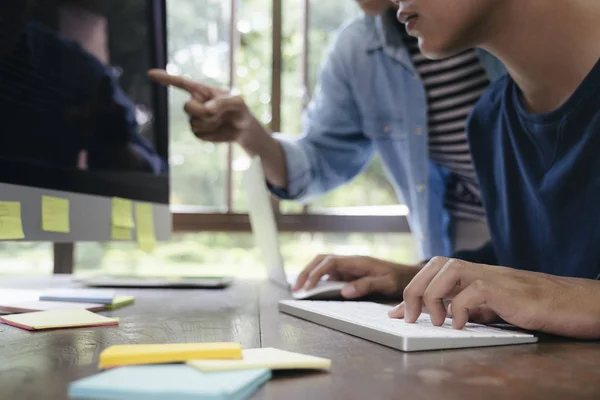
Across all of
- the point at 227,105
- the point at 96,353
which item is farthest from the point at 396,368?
the point at 227,105

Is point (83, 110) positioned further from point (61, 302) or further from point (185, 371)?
point (185, 371)

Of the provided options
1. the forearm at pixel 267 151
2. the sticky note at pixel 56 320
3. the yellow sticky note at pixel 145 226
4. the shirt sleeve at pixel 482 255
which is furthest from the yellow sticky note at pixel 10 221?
the forearm at pixel 267 151

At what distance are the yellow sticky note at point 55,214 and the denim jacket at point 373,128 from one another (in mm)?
831

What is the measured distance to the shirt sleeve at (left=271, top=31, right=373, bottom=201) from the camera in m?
1.80

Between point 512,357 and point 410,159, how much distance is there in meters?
1.25

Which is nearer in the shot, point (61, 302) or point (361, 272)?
point (61, 302)

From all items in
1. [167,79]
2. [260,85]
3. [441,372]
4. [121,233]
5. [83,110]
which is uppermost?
[260,85]

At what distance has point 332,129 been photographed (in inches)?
72.7

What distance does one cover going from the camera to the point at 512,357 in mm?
512

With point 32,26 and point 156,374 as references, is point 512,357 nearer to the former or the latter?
point 156,374

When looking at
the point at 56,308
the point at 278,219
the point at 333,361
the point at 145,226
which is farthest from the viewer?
the point at 278,219

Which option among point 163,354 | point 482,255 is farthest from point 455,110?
point 163,354

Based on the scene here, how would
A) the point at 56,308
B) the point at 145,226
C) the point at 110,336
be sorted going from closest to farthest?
the point at 110,336 < the point at 56,308 < the point at 145,226

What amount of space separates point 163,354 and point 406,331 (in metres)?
0.23
